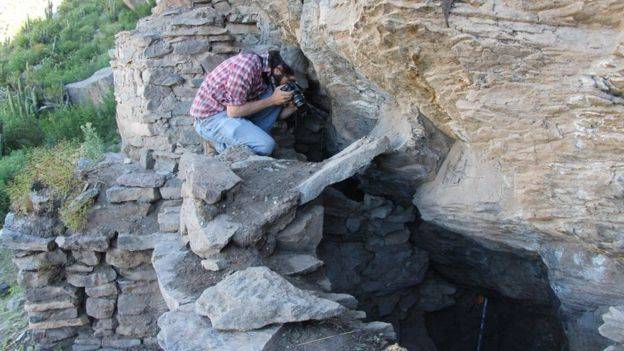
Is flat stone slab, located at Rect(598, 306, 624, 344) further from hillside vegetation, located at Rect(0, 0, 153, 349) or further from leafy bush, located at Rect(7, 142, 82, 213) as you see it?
leafy bush, located at Rect(7, 142, 82, 213)

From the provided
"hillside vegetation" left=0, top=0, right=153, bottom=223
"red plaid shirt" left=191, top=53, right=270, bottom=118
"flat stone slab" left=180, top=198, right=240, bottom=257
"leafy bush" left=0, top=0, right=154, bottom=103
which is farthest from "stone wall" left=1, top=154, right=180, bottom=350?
"leafy bush" left=0, top=0, right=154, bottom=103

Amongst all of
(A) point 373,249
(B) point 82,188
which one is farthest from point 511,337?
(B) point 82,188

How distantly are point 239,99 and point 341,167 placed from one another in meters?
1.14

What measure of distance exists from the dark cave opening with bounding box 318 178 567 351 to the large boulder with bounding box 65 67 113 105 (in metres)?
5.24

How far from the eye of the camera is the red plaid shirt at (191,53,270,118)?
15.9ft

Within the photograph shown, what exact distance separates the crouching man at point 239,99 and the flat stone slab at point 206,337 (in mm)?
1945

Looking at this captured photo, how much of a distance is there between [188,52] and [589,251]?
3.49 metres

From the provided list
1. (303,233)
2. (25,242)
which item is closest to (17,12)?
(25,242)

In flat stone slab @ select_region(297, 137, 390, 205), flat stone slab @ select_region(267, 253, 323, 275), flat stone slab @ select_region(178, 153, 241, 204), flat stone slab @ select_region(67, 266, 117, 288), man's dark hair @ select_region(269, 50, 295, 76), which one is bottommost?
flat stone slab @ select_region(67, 266, 117, 288)

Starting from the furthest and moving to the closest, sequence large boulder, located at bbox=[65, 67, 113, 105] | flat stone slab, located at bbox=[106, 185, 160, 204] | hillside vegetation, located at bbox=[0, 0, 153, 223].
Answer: large boulder, located at bbox=[65, 67, 113, 105], hillside vegetation, located at bbox=[0, 0, 153, 223], flat stone slab, located at bbox=[106, 185, 160, 204]

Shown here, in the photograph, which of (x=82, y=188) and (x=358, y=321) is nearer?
(x=358, y=321)

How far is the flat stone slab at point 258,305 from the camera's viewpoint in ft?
10.4

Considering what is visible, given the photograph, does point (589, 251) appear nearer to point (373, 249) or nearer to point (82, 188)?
point (373, 249)

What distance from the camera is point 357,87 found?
4.98 metres
